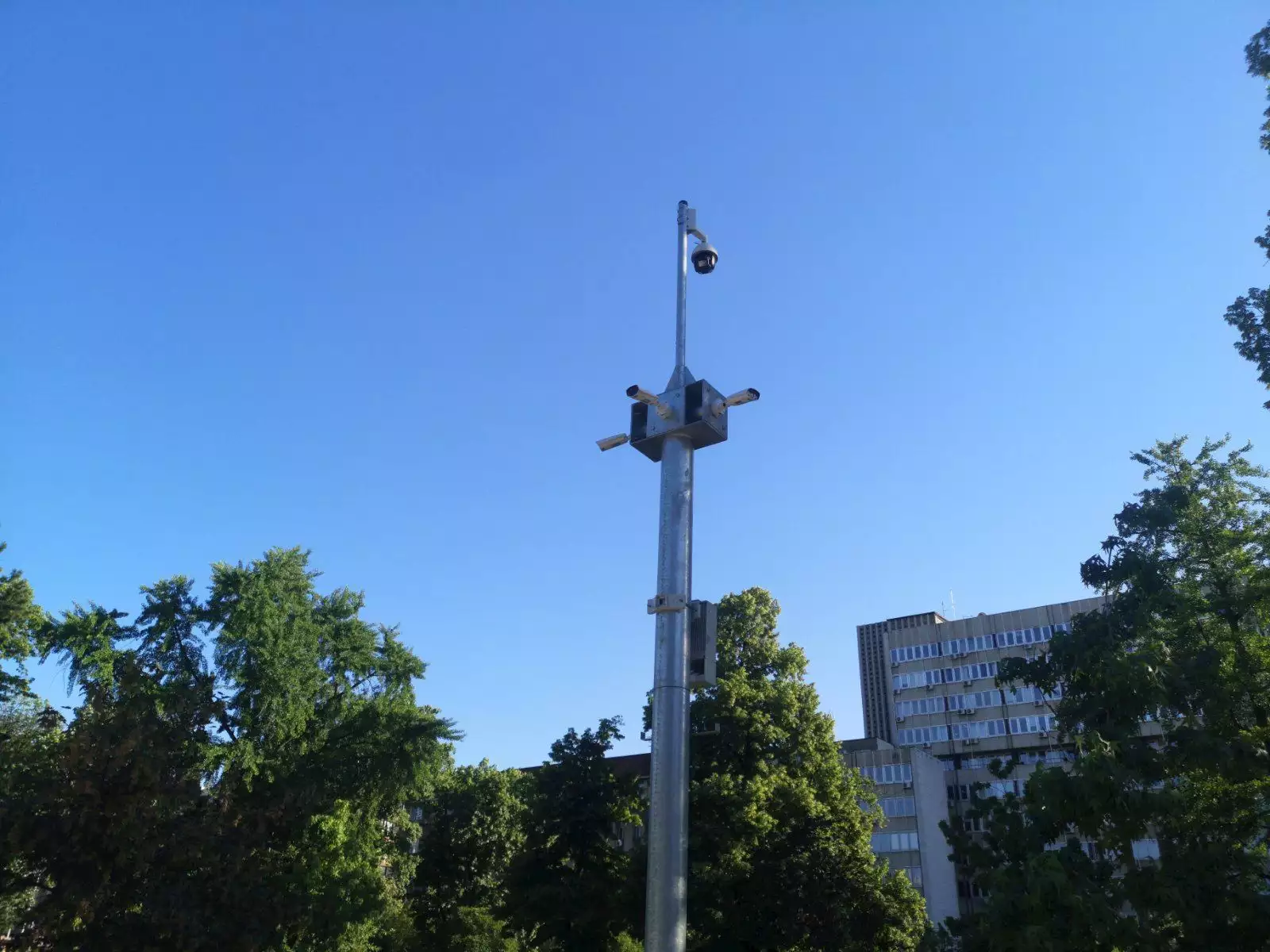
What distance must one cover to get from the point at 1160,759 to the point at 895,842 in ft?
178

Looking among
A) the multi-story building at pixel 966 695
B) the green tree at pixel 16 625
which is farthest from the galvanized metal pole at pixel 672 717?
the multi-story building at pixel 966 695

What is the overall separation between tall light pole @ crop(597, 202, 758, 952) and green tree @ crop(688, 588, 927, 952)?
62.8 ft

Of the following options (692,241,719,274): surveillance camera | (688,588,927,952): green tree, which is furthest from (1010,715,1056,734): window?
(692,241,719,274): surveillance camera

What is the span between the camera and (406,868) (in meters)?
45.8

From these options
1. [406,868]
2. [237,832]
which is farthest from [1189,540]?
[406,868]

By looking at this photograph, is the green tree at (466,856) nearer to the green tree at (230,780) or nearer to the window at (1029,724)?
the green tree at (230,780)

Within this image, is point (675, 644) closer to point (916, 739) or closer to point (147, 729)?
point (147, 729)

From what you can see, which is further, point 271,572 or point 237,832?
point 271,572

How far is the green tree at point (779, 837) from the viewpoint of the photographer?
26953mm

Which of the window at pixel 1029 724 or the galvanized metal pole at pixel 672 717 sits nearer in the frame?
the galvanized metal pole at pixel 672 717

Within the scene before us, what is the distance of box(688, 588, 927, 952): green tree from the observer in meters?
27.0

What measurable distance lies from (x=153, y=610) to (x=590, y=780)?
17334mm

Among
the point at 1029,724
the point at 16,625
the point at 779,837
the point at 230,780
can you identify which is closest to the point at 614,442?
the point at 230,780

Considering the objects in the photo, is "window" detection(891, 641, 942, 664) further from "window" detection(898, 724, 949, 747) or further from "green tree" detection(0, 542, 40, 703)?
"green tree" detection(0, 542, 40, 703)
